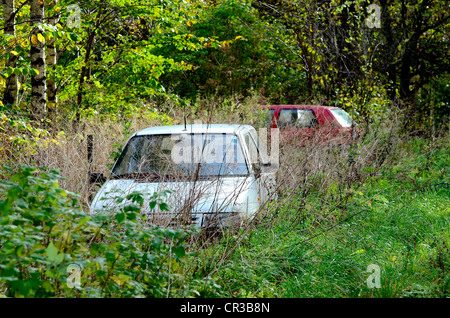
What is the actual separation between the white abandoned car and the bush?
3.28 ft

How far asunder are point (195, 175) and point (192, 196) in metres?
0.27

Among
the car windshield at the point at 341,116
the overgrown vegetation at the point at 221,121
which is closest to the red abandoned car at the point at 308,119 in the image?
the car windshield at the point at 341,116

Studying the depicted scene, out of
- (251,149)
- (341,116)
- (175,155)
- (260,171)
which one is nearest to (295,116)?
(341,116)

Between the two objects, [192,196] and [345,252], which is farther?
[345,252]

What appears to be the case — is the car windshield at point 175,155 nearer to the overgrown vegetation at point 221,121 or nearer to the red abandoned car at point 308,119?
the overgrown vegetation at point 221,121

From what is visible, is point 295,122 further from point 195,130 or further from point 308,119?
point 195,130

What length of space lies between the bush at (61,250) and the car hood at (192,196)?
99 centimetres

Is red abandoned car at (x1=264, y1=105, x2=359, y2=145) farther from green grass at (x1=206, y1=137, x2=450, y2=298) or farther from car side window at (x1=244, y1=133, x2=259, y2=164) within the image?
green grass at (x1=206, y1=137, x2=450, y2=298)

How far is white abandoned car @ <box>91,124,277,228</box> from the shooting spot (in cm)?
481

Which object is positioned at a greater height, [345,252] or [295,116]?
[295,116]

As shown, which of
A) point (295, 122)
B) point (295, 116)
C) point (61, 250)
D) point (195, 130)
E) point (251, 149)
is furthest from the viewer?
point (295, 116)

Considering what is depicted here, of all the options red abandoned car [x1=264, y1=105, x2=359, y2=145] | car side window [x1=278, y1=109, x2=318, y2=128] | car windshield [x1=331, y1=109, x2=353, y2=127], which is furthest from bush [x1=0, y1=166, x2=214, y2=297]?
car windshield [x1=331, y1=109, x2=353, y2=127]

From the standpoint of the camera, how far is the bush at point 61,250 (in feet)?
9.32

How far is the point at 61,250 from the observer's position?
3104 mm
